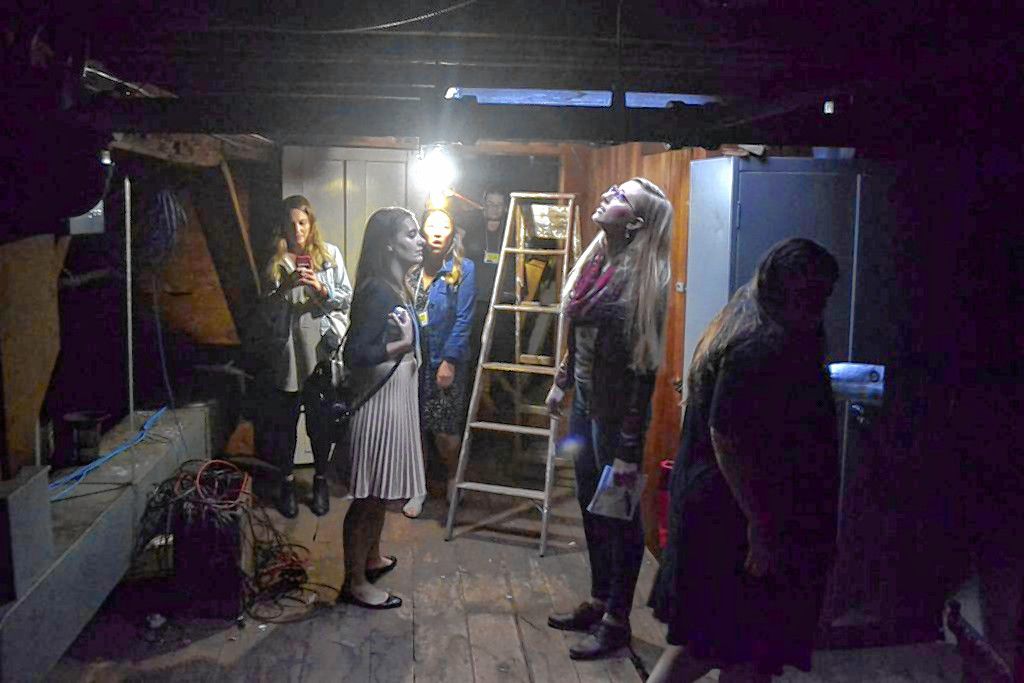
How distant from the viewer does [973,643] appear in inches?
130

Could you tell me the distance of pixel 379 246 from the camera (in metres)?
3.62

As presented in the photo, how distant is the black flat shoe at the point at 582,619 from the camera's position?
3.62 meters

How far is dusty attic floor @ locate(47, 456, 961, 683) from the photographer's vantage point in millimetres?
3283

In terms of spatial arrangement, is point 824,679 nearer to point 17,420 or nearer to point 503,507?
point 503,507

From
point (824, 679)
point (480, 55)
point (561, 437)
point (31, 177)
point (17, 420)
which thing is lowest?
point (824, 679)

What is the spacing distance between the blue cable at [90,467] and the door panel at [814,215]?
2810 mm

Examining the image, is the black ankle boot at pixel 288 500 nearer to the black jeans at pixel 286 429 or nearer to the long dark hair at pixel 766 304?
the black jeans at pixel 286 429

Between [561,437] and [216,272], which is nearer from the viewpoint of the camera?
[216,272]

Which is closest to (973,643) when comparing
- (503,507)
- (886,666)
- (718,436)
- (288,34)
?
(886,666)

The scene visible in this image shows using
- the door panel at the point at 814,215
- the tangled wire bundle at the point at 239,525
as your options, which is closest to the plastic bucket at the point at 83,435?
the tangled wire bundle at the point at 239,525

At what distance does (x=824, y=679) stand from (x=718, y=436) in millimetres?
1450

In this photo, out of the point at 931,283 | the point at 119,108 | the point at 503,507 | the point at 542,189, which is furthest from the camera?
the point at 542,189

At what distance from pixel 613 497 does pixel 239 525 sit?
1.58 meters

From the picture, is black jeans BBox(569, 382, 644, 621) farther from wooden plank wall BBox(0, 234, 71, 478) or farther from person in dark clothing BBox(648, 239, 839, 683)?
wooden plank wall BBox(0, 234, 71, 478)
